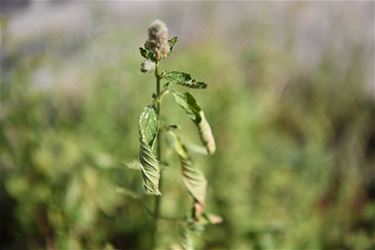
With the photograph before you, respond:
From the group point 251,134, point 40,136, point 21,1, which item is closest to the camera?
point 40,136

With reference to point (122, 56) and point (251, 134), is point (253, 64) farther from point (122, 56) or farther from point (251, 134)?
point (122, 56)

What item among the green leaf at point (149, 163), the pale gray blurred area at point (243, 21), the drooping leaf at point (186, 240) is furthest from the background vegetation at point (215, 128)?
the green leaf at point (149, 163)

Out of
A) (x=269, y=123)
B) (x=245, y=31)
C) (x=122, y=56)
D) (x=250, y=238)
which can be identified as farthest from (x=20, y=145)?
(x=245, y=31)

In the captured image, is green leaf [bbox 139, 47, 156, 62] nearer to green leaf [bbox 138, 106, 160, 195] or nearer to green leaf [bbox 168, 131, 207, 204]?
green leaf [bbox 138, 106, 160, 195]

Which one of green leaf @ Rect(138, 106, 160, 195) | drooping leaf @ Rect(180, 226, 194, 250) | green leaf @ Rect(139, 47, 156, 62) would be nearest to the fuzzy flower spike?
green leaf @ Rect(139, 47, 156, 62)

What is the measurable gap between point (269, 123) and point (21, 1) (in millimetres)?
1103

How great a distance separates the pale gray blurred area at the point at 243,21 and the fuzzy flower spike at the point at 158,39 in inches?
57.1

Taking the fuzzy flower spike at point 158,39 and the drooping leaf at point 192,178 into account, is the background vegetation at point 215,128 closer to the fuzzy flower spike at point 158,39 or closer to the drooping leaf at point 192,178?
the drooping leaf at point 192,178

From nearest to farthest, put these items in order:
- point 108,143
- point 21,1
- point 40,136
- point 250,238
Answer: point 250,238
point 40,136
point 108,143
point 21,1

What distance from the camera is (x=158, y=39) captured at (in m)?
0.96

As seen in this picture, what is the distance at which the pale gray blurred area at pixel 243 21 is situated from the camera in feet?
8.57

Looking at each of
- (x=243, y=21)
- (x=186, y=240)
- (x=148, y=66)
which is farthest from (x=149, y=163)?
(x=243, y=21)

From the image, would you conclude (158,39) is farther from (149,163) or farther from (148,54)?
(149,163)

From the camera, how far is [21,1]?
278 cm
